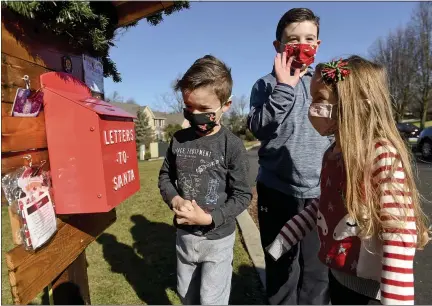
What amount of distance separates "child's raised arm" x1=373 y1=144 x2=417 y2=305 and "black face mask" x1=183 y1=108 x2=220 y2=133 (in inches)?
33.6

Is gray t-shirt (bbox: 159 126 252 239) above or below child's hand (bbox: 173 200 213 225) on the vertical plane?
above

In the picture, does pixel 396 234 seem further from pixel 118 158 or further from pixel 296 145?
pixel 118 158

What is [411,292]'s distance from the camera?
1.15m

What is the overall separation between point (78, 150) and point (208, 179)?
682 millimetres

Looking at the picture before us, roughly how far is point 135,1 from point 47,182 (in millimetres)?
1058

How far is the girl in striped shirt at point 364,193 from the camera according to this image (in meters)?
1.21

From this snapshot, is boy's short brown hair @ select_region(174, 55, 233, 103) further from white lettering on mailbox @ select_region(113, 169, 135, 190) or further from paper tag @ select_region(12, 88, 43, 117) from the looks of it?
→ paper tag @ select_region(12, 88, 43, 117)

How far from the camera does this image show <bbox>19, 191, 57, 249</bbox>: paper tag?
56.9 inches

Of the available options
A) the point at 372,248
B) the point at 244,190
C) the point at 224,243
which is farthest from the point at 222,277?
the point at 372,248

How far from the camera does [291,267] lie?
233 cm

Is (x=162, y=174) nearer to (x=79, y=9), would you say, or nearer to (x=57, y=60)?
(x=57, y=60)

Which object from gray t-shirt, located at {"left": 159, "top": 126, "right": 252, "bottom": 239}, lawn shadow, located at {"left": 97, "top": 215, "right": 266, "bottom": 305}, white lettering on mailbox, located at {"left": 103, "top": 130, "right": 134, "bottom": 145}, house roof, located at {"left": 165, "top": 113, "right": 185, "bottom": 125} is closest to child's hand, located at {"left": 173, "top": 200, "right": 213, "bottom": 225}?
gray t-shirt, located at {"left": 159, "top": 126, "right": 252, "bottom": 239}

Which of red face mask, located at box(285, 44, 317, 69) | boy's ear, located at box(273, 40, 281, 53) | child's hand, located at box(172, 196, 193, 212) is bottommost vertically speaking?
child's hand, located at box(172, 196, 193, 212)

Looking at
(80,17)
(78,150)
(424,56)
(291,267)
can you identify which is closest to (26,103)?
(78,150)
